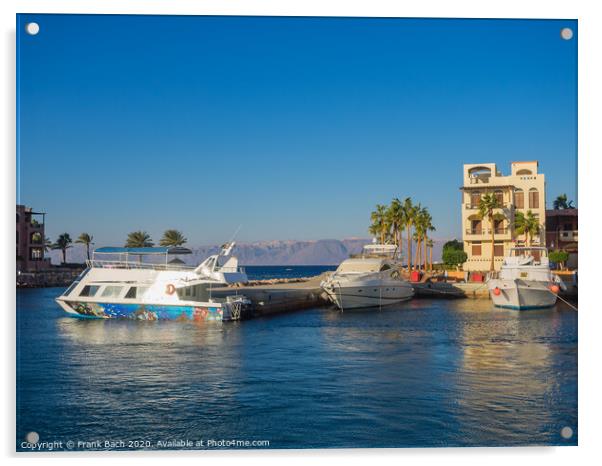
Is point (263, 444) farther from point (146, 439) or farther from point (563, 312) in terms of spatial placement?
point (563, 312)

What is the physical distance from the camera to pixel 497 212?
100ft

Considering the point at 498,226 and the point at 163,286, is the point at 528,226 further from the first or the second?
the point at 163,286

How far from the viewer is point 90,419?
8883mm

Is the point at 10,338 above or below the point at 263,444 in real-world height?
above

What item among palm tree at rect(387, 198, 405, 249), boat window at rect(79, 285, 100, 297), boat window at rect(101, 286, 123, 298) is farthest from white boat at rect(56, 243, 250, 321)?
palm tree at rect(387, 198, 405, 249)

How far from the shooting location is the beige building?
28.5 metres

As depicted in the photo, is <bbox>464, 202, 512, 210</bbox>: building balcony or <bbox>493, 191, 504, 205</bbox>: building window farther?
<bbox>493, 191, 504, 205</bbox>: building window

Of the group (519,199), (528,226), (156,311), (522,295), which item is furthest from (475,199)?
(156,311)

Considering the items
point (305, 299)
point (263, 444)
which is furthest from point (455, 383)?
point (305, 299)

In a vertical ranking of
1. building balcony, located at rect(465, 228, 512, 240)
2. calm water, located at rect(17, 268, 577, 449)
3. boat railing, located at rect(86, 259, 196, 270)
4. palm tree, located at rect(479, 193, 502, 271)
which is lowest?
calm water, located at rect(17, 268, 577, 449)

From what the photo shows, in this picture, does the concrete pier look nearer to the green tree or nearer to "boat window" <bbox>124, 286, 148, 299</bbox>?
"boat window" <bbox>124, 286, 148, 299</bbox>

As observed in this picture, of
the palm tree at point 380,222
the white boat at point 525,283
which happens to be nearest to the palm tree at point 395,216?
the palm tree at point 380,222

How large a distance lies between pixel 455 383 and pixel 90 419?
5.93m
